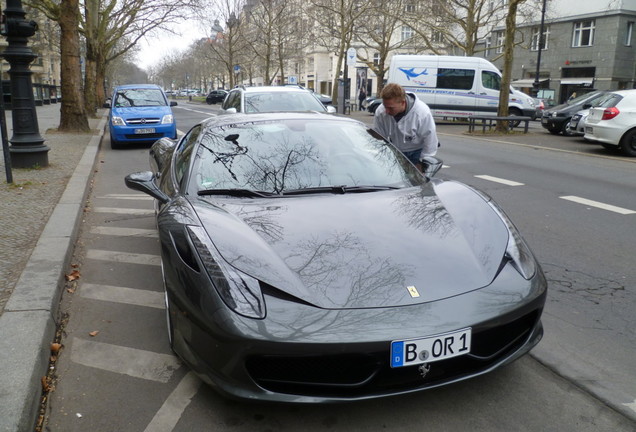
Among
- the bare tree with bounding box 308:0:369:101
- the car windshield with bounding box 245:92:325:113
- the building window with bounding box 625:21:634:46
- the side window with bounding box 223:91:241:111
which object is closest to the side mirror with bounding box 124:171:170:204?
the car windshield with bounding box 245:92:325:113

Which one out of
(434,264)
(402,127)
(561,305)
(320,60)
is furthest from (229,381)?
(320,60)

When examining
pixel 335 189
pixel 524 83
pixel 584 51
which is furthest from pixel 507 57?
pixel 524 83

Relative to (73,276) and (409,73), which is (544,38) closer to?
(409,73)

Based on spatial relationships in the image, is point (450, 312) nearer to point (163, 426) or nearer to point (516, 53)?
point (163, 426)

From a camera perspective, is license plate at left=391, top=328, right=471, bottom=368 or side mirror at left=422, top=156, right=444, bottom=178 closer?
license plate at left=391, top=328, right=471, bottom=368

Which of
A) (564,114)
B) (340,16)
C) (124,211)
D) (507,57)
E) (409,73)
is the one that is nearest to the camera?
(124,211)

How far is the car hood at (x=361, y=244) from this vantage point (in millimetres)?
2490

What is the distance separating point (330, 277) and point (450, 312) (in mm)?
561

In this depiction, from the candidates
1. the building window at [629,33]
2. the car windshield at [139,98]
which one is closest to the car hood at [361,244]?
the car windshield at [139,98]

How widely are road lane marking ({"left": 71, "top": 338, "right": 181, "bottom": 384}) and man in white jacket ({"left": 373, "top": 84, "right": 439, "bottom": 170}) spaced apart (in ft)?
10.8

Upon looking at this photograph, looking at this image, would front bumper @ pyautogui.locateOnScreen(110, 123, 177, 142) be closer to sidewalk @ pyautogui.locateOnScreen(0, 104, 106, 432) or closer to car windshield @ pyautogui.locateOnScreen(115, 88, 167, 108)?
car windshield @ pyautogui.locateOnScreen(115, 88, 167, 108)

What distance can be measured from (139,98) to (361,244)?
1455 cm

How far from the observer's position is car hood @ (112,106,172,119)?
14.7 meters

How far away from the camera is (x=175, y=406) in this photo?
2.69m
